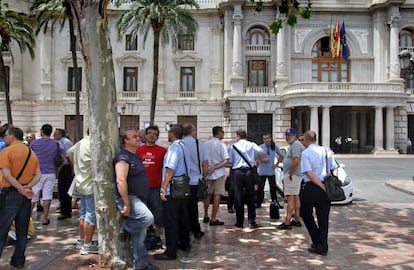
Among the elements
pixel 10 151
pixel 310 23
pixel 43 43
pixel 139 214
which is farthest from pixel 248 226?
pixel 43 43

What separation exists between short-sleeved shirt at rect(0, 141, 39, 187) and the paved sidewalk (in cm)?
118

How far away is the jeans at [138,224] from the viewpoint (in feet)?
16.4

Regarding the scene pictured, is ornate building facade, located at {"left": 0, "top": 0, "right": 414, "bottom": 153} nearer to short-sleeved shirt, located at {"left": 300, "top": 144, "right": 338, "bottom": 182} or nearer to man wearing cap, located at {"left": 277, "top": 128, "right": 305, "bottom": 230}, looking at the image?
man wearing cap, located at {"left": 277, "top": 128, "right": 305, "bottom": 230}

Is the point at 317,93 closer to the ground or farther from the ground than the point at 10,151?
farther from the ground

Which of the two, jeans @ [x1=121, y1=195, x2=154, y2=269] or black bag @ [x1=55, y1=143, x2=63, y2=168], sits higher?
black bag @ [x1=55, y1=143, x2=63, y2=168]

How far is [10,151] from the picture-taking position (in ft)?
17.3

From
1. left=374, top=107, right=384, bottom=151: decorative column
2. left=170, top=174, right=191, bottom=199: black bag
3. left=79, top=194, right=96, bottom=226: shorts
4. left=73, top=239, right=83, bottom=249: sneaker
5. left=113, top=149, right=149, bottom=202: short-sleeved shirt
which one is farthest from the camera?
left=374, top=107, right=384, bottom=151: decorative column

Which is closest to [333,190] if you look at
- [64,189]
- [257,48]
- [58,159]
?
[58,159]

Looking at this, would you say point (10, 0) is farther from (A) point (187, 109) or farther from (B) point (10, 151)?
(B) point (10, 151)

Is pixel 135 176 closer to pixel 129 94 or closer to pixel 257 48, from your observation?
pixel 129 94

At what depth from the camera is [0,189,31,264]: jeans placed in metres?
5.26

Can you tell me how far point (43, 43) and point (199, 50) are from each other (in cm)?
1350

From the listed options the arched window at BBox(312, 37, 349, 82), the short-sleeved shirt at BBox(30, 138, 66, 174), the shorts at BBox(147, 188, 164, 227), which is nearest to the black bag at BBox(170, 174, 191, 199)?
the shorts at BBox(147, 188, 164, 227)

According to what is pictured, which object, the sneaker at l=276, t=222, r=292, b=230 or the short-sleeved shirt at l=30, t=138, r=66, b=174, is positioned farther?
the short-sleeved shirt at l=30, t=138, r=66, b=174
